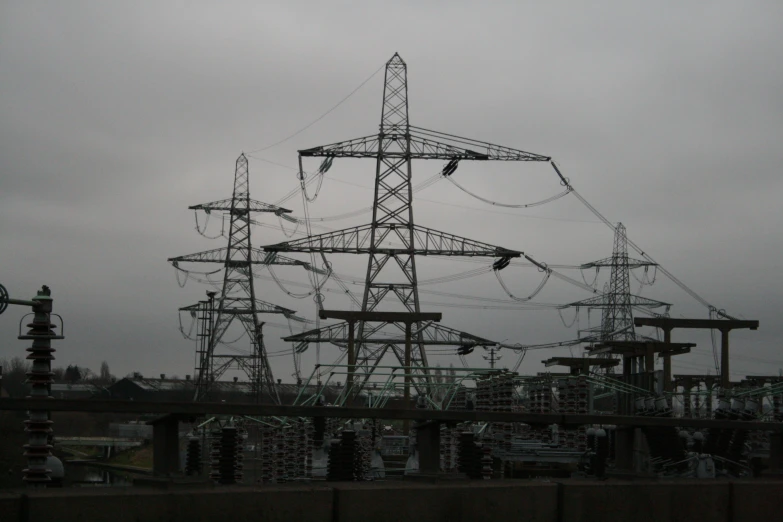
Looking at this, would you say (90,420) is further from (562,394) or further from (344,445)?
(344,445)

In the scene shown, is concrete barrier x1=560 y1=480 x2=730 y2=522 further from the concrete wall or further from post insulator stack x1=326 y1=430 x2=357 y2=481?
post insulator stack x1=326 y1=430 x2=357 y2=481

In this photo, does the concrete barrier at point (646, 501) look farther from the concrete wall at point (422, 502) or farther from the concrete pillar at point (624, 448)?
the concrete pillar at point (624, 448)

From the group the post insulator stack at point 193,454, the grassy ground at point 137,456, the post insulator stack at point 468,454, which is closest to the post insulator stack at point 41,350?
the post insulator stack at point 193,454

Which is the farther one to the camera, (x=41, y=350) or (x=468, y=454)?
(x=41, y=350)

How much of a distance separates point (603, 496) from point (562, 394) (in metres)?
25.0

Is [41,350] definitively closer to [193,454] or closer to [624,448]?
[193,454]

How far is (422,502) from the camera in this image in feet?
26.3

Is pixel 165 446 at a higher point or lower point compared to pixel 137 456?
higher

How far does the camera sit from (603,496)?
8.88 m

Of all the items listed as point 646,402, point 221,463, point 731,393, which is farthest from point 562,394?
point 221,463

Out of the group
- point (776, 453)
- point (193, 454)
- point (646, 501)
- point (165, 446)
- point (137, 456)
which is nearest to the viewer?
point (165, 446)

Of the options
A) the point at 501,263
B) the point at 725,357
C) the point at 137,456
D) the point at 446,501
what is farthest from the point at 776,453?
the point at 137,456

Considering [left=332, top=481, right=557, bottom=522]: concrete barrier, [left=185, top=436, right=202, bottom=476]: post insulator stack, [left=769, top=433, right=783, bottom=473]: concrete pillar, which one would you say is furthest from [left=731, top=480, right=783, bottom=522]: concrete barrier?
[left=185, top=436, right=202, bottom=476]: post insulator stack

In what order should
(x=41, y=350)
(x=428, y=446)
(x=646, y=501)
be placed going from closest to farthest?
(x=428, y=446), (x=646, y=501), (x=41, y=350)
